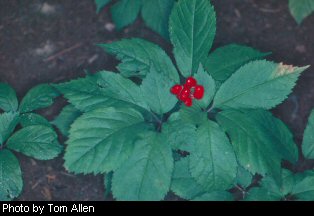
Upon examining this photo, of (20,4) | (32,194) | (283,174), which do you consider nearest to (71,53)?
(20,4)

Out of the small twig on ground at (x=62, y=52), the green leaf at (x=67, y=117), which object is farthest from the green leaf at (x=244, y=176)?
the small twig on ground at (x=62, y=52)

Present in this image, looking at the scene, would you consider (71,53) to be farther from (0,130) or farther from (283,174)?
(283,174)

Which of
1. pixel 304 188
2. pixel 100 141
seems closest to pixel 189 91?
pixel 100 141

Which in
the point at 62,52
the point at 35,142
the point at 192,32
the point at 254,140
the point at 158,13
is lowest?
the point at 254,140

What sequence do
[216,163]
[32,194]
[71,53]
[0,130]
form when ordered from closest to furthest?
[216,163] < [0,130] < [32,194] < [71,53]

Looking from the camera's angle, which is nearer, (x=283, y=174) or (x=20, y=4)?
(x=283, y=174)

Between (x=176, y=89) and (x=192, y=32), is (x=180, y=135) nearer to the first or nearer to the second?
(x=176, y=89)

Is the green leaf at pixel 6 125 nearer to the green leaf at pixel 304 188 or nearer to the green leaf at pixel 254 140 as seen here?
the green leaf at pixel 254 140
